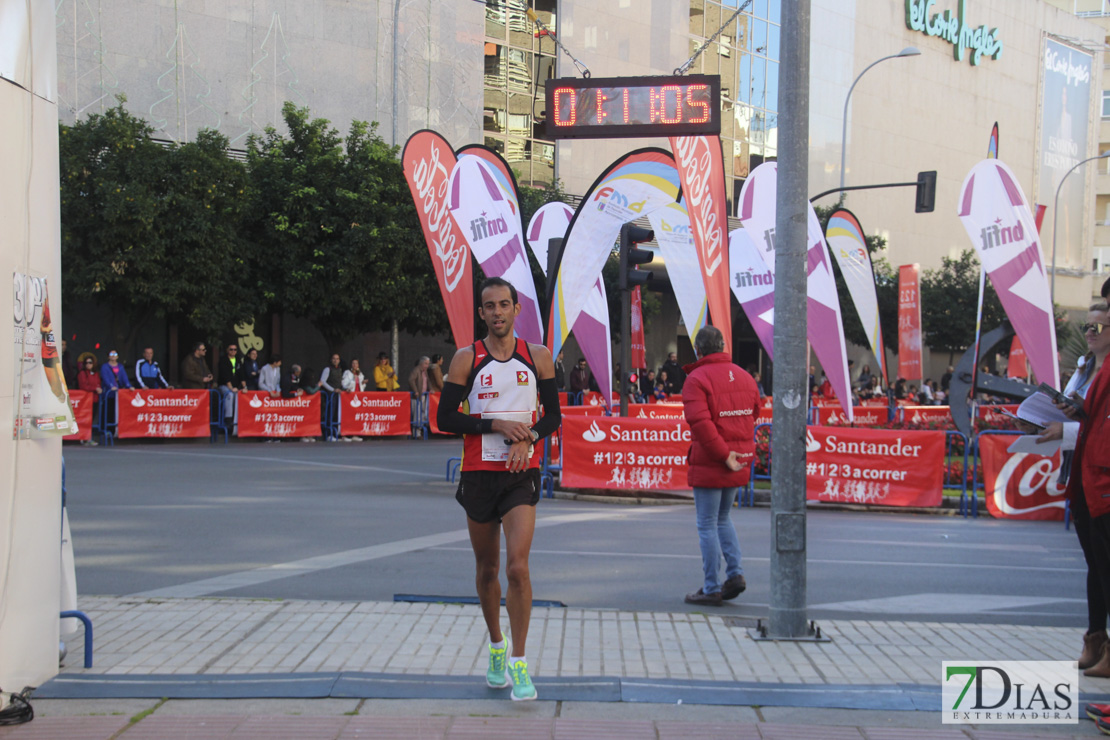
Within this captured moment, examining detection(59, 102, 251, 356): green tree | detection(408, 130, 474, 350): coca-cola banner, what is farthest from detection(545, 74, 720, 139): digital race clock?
detection(59, 102, 251, 356): green tree

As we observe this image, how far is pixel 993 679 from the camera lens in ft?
16.7

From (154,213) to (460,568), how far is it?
53.9 feet

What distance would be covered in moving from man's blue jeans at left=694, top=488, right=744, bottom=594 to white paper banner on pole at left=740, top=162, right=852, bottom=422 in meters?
8.84

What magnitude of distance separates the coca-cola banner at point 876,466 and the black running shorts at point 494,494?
8.40 m

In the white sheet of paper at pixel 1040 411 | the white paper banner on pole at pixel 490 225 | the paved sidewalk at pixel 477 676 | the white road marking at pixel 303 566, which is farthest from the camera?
the white paper banner on pole at pixel 490 225

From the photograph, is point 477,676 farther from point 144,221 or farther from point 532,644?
point 144,221

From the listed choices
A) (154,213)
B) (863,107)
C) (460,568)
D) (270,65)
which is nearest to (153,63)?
(270,65)

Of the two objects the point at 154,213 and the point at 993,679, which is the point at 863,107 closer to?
the point at 154,213

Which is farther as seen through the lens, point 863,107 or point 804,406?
point 863,107

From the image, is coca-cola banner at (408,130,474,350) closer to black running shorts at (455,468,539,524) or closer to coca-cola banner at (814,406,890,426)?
black running shorts at (455,468,539,524)

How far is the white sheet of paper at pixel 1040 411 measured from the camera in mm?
5734

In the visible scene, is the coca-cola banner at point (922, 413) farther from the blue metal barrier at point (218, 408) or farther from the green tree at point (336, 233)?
the blue metal barrier at point (218, 408)

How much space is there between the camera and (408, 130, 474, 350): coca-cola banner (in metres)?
13.2

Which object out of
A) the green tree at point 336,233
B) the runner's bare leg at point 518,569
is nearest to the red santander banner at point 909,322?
the green tree at point 336,233
